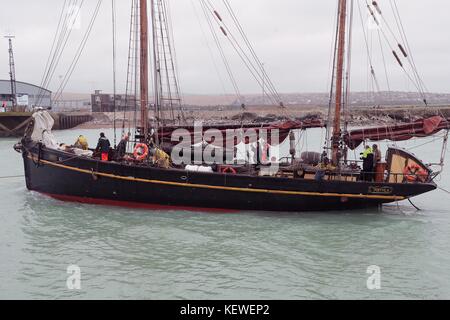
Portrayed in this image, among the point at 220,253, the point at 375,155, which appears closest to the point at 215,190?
the point at 220,253

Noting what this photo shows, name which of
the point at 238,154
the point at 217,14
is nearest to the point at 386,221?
the point at 238,154

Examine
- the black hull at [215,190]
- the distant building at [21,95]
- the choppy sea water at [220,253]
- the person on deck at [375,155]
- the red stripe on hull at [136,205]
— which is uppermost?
the distant building at [21,95]

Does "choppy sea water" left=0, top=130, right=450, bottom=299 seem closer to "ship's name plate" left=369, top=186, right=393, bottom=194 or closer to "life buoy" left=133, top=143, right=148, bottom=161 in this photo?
"ship's name plate" left=369, top=186, right=393, bottom=194

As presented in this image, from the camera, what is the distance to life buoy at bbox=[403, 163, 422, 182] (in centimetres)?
1552

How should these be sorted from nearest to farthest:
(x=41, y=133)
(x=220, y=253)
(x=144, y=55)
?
(x=220, y=253), (x=144, y=55), (x=41, y=133)

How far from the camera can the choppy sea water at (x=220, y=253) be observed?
10102 millimetres

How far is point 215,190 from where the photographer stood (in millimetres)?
15594

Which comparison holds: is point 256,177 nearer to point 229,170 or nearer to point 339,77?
point 229,170

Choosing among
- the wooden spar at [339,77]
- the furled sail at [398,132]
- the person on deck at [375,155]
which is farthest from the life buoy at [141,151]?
the person on deck at [375,155]

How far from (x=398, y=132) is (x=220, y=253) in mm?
8376

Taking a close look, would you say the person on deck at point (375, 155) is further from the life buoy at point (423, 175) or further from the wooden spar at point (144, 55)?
the wooden spar at point (144, 55)

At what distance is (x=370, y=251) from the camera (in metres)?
12.5

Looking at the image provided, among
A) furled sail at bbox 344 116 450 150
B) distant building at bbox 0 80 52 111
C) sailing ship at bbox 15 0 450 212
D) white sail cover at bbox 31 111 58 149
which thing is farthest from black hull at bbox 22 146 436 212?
distant building at bbox 0 80 52 111

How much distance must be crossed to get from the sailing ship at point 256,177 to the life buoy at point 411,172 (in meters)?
0.03
